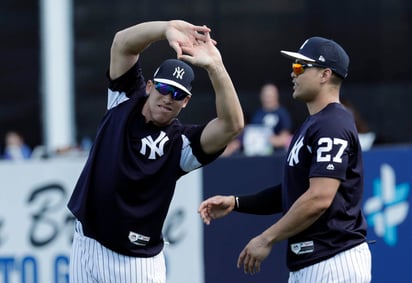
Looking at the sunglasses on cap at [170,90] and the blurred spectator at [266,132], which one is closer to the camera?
the sunglasses on cap at [170,90]

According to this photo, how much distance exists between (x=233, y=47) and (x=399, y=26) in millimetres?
2188

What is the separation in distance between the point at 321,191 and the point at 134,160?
1046mm

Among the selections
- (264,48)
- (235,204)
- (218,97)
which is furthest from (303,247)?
(264,48)

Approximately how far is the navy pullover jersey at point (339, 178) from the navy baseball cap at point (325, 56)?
20 centimetres

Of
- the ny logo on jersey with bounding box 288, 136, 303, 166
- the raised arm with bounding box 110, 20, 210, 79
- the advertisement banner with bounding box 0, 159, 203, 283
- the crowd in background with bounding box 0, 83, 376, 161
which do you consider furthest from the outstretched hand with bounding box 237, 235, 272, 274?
the crowd in background with bounding box 0, 83, 376, 161

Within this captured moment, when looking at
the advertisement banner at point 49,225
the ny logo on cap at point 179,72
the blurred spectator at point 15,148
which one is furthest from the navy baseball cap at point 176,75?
the blurred spectator at point 15,148

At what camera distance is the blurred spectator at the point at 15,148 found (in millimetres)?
14320

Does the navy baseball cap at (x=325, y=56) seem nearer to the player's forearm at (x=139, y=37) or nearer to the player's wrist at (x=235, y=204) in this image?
the player's forearm at (x=139, y=37)

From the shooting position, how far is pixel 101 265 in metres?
6.07

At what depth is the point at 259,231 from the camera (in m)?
8.35

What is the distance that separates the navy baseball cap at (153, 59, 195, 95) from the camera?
5984mm

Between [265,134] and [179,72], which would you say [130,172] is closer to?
[179,72]

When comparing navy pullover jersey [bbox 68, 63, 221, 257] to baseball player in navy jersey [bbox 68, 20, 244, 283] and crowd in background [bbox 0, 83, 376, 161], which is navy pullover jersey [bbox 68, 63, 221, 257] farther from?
crowd in background [bbox 0, 83, 376, 161]

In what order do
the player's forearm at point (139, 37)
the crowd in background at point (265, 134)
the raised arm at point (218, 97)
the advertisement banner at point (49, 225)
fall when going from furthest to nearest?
the crowd in background at point (265, 134) < the advertisement banner at point (49, 225) < the player's forearm at point (139, 37) < the raised arm at point (218, 97)
